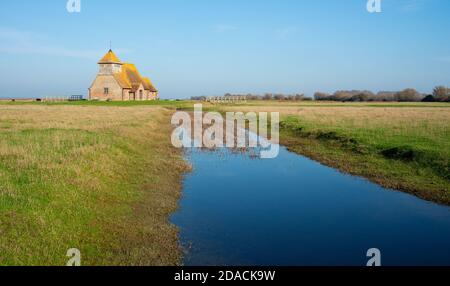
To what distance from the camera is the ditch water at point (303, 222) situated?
948 cm

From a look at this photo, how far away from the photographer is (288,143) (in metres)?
31.0

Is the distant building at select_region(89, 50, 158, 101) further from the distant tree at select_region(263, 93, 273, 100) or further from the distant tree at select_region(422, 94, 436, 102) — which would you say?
the distant tree at select_region(263, 93, 273, 100)

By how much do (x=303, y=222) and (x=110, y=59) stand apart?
7708 centimetres

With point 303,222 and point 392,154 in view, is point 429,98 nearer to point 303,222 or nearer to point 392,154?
point 392,154

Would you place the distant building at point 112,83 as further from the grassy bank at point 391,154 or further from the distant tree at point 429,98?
the distant tree at point 429,98

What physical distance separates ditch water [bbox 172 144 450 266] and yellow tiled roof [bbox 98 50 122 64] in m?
68.7

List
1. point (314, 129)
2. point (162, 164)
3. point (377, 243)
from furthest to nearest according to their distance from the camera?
point (314, 129)
point (162, 164)
point (377, 243)

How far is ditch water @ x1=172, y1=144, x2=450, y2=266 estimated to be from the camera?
948 cm

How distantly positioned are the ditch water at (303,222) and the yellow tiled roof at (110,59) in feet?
225

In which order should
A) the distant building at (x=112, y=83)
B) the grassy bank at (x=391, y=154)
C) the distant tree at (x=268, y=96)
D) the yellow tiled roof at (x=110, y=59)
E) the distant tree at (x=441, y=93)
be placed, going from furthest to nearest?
the distant tree at (x=268, y=96) → the distant tree at (x=441, y=93) → the distant building at (x=112, y=83) → the yellow tiled roof at (x=110, y=59) → the grassy bank at (x=391, y=154)

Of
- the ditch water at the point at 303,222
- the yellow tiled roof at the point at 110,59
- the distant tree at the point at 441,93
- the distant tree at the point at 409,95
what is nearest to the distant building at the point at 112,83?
the yellow tiled roof at the point at 110,59
